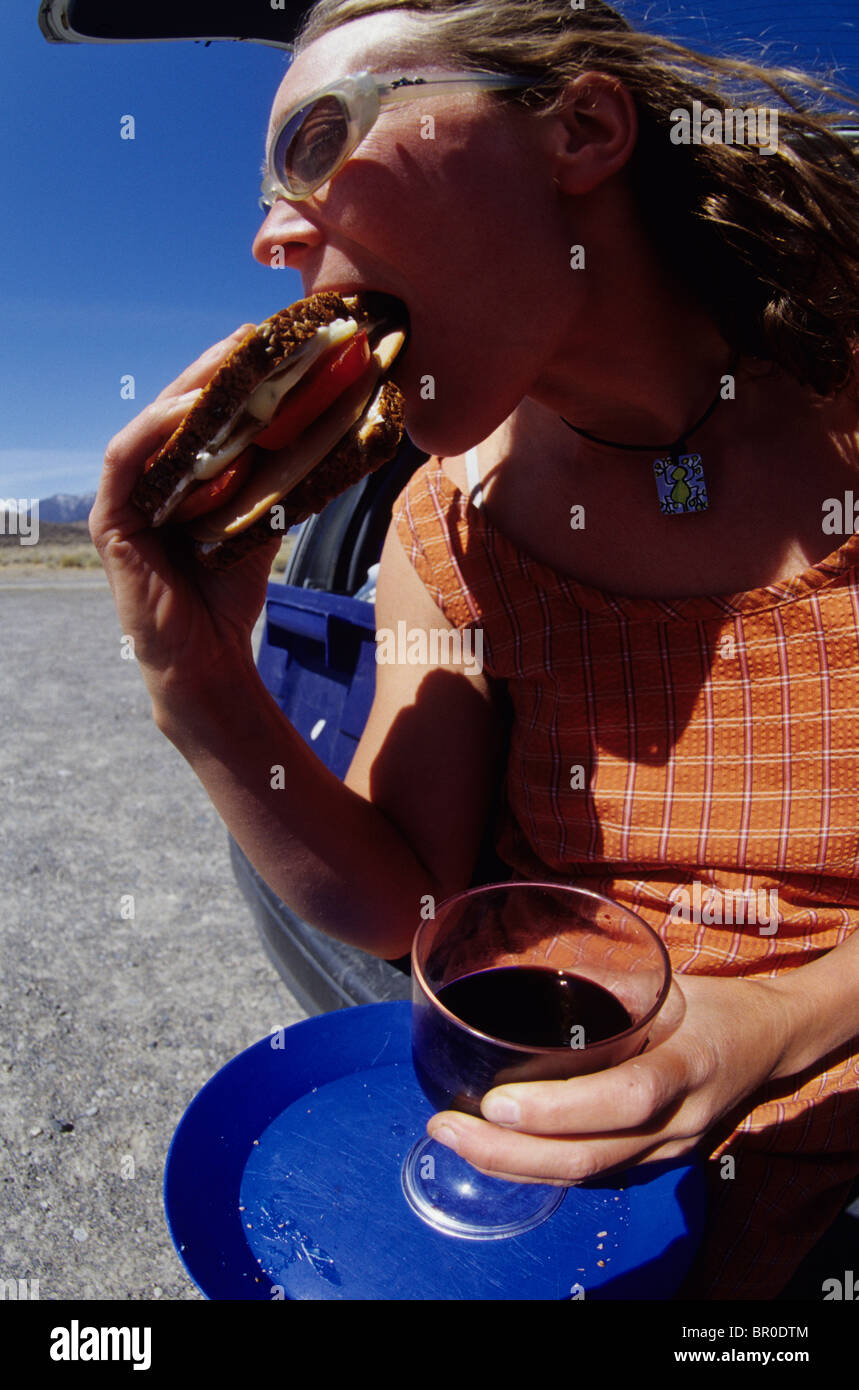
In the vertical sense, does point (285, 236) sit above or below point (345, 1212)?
above

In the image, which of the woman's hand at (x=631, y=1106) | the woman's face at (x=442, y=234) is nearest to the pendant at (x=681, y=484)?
the woman's face at (x=442, y=234)

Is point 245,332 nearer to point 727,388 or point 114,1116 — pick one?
point 727,388

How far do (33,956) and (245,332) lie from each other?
2.61m

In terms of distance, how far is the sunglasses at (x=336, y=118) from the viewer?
1170 mm

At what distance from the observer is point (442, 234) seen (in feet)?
3.90

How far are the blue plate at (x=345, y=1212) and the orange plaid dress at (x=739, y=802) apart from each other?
0.32 m

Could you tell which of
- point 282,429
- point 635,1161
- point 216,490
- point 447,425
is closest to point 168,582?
point 216,490

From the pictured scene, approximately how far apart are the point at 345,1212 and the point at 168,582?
2.93 feet

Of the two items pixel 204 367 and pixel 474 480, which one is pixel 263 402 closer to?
pixel 204 367

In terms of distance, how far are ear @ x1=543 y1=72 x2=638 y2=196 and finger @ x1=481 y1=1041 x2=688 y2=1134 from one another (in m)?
1.25

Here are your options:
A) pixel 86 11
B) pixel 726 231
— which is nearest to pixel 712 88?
pixel 726 231

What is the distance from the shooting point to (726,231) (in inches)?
56.4

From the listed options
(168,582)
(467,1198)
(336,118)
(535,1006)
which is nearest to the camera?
(535,1006)

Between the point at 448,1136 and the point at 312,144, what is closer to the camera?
the point at 448,1136
